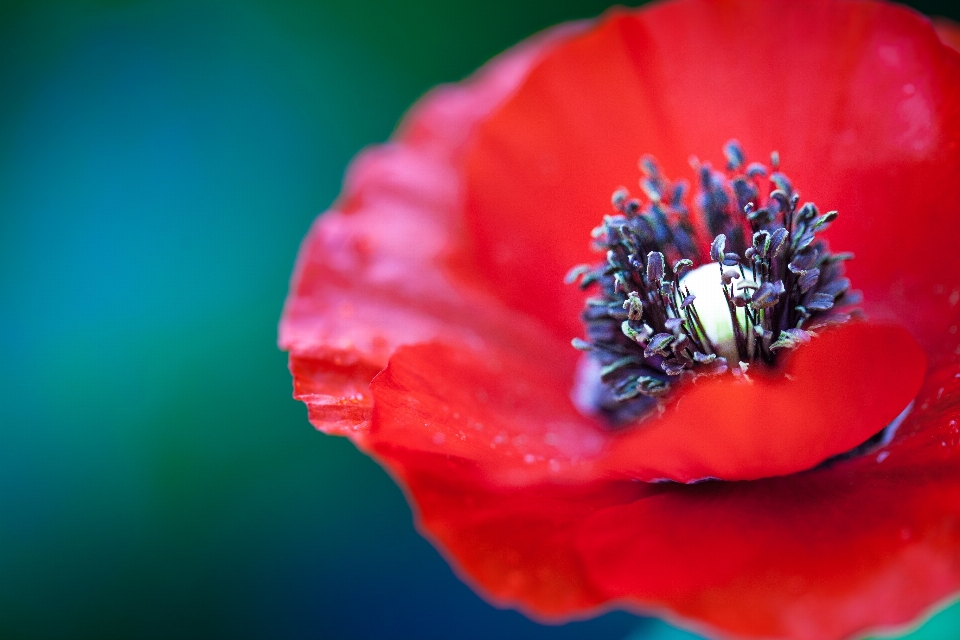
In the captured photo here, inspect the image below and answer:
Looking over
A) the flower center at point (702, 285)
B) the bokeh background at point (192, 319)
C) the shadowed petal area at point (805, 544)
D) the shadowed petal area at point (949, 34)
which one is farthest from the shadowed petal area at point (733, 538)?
the bokeh background at point (192, 319)

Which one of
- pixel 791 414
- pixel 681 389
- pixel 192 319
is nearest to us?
pixel 791 414

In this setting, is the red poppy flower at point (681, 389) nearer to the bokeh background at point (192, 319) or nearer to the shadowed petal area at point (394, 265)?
the shadowed petal area at point (394, 265)

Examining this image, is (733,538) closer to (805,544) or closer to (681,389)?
(805,544)

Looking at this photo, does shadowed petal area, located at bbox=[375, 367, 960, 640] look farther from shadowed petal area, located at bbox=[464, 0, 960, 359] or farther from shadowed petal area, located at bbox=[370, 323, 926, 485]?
shadowed petal area, located at bbox=[464, 0, 960, 359]

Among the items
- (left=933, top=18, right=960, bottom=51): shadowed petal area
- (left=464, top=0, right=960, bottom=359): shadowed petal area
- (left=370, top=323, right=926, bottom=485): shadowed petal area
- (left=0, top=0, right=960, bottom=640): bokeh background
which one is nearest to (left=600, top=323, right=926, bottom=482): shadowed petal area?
(left=370, top=323, right=926, bottom=485): shadowed petal area

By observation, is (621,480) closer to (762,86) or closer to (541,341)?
(541,341)

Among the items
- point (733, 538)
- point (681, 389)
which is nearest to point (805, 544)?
point (733, 538)
